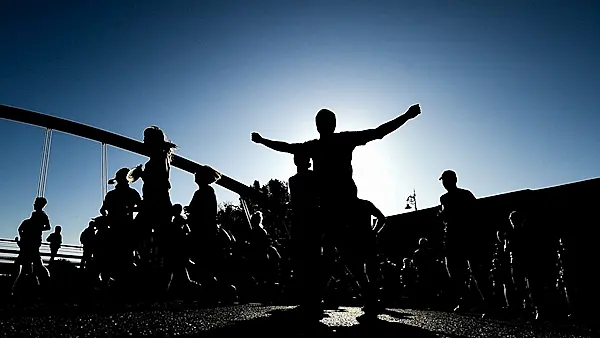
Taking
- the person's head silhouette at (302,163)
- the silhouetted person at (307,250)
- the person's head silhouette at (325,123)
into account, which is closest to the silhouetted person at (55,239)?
the person's head silhouette at (302,163)

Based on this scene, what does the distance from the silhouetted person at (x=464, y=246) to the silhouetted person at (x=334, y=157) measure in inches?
97.8

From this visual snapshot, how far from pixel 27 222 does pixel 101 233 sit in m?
4.09

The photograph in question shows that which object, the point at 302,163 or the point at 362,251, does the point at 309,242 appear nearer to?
the point at 362,251

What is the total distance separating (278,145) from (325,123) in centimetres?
60

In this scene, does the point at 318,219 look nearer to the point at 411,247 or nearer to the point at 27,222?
the point at 27,222

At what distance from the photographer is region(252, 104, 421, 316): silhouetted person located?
3.73m

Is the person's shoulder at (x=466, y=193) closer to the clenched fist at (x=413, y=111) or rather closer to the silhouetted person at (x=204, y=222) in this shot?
the clenched fist at (x=413, y=111)

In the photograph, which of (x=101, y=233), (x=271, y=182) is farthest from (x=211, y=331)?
(x=271, y=182)

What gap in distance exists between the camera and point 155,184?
536 centimetres

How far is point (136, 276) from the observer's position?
5.58 meters

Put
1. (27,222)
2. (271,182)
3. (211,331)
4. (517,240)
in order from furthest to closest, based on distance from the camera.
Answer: (271,182)
(27,222)
(517,240)
(211,331)

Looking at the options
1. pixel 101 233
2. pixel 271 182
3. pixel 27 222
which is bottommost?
pixel 101 233

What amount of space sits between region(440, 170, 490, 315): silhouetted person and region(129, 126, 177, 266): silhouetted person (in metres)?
4.15

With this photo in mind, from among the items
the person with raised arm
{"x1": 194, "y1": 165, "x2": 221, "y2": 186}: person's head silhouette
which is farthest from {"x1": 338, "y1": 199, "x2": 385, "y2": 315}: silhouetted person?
{"x1": 194, "y1": 165, "x2": 221, "y2": 186}: person's head silhouette
